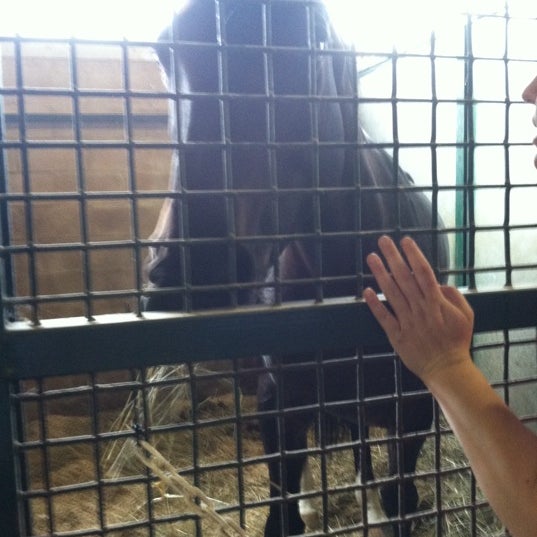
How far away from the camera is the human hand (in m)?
0.60

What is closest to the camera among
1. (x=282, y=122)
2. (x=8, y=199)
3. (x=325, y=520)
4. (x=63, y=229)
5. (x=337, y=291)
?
(x=8, y=199)

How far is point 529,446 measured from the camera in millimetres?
545

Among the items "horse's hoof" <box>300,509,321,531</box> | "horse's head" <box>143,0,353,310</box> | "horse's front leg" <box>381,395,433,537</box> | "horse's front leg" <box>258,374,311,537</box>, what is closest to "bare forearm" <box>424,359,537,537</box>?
"horse's head" <box>143,0,353,310</box>

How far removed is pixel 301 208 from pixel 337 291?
313 millimetres

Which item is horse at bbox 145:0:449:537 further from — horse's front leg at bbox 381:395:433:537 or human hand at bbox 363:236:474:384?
horse's front leg at bbox 381:395:433:537

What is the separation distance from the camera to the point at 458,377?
59 centimetres

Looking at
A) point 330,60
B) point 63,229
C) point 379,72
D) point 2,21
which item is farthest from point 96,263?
point 2,21

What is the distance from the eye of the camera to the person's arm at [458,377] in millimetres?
539

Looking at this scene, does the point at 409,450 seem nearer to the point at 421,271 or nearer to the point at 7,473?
the point at 421,271

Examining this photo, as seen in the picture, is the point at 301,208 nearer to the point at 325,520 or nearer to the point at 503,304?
the point at 503,304

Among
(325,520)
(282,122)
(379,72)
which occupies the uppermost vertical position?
(379,72)

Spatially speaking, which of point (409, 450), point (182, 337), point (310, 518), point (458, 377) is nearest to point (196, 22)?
point (182, 337)

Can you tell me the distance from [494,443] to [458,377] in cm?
7

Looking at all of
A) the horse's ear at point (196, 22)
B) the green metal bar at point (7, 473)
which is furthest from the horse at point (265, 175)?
the green metal bar at point (7, 473)
